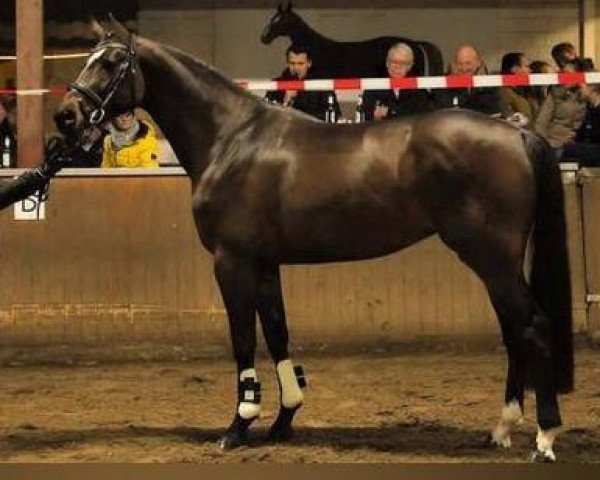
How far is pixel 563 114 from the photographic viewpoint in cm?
964

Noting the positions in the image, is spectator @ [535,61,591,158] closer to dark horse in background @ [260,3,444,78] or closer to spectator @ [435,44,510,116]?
spectator @ [435,44,510,116]

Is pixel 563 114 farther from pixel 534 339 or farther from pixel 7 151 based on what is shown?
pixel 7 151

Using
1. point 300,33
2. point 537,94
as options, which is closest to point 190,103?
point 537,94

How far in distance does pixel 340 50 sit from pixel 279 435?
742 centimetres

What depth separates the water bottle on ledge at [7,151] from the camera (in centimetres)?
977

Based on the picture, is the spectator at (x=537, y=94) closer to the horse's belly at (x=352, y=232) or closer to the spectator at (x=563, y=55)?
the spectator at (x=563, y=55)

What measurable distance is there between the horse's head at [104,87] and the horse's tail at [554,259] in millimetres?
2057

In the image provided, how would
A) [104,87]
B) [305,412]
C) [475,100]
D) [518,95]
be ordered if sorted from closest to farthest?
[104,87]
[305,412]
[475,100]
[518,95]

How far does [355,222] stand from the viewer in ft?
19.7

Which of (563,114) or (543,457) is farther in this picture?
(563,114)

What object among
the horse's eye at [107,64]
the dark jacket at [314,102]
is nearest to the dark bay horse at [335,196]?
the horse's eye at [107,64]

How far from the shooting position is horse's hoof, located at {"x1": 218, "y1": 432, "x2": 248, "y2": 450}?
6067 mm

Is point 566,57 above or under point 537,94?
above

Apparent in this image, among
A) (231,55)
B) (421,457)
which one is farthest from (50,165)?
(231,55)
